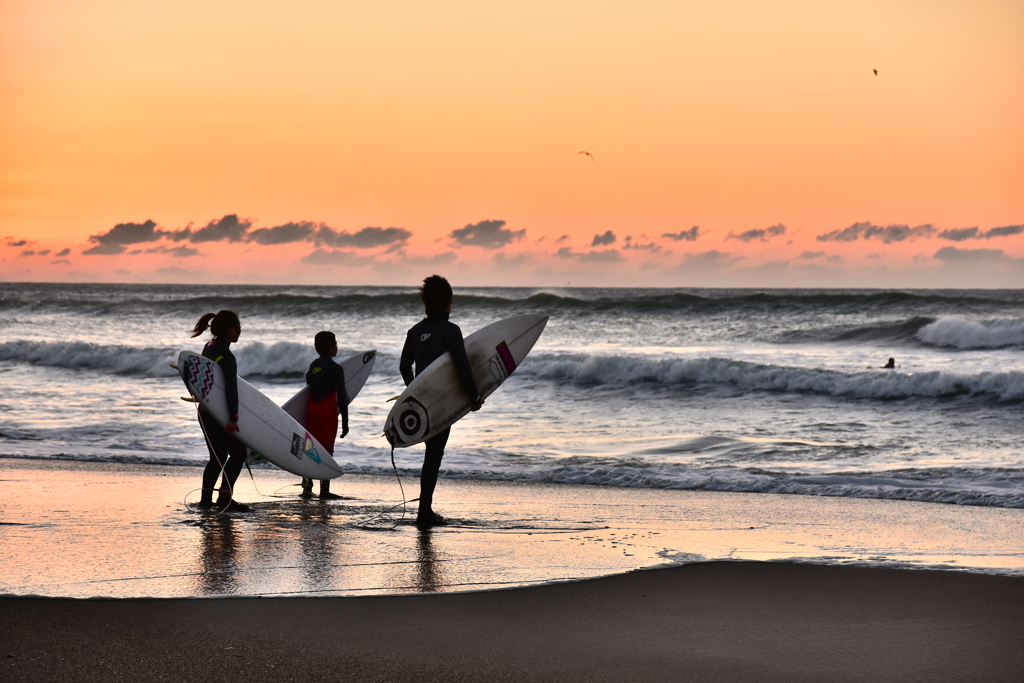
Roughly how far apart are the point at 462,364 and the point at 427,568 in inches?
56.8

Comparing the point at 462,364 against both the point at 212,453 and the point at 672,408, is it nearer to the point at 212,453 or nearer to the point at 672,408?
the point at 212,453

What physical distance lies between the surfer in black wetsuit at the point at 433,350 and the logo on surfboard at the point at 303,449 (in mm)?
1242

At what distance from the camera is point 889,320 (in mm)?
28250

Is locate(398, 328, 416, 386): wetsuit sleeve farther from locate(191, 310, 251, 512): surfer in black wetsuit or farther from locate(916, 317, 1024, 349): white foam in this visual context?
locate(916, 317, 1024, 349): white foam

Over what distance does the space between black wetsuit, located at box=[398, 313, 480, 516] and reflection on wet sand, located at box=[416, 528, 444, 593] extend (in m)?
0.45

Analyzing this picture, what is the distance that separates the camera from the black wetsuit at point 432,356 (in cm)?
545

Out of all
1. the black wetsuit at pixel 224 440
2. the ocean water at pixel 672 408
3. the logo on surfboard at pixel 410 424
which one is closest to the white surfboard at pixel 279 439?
the black wetsuit at pixel 224 440

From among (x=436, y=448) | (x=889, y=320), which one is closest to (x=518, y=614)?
(x=436, y=448)

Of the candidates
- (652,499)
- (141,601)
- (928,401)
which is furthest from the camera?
(928,401)

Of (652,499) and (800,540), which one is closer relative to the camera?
(800,540)

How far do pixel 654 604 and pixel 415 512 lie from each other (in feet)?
7.98

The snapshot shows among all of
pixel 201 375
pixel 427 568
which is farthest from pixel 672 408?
pixel 427 568

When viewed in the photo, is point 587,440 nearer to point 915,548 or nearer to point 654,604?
point 915,548

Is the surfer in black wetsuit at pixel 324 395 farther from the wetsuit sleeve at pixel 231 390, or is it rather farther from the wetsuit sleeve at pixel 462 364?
the wetsuit sleeve at pixel 462 364
